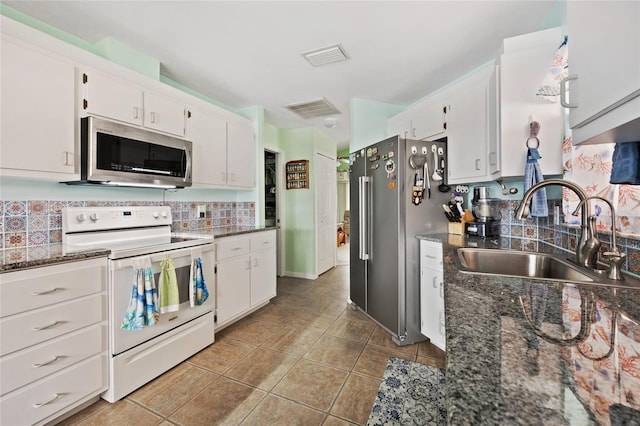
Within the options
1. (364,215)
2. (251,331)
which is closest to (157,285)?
(251,331)

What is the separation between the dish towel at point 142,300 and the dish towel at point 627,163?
237 cm

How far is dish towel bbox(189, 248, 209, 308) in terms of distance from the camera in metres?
2.00

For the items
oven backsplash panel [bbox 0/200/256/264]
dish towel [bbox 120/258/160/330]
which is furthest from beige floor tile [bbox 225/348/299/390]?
oven backsplash panel [bbox 0/200/256/264]

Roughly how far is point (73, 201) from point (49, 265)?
78cm

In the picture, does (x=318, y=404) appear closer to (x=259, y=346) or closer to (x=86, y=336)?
(x=259, y=346)

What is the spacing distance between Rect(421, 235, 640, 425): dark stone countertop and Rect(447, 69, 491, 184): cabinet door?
146cm

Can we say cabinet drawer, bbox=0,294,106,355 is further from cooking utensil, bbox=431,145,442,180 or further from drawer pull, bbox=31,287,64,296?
cooking utensil, bbox=431,145,442,180

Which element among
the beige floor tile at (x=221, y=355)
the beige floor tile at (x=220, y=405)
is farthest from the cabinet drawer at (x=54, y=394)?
the beige floor tile at (x=221, y=355)

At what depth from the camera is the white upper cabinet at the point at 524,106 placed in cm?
176

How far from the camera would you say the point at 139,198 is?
7.72 feet

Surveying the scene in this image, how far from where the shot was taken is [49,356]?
1379mm

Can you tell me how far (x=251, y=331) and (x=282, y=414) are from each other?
1103mm

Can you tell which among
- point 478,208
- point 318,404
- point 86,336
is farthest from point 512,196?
point 86,336

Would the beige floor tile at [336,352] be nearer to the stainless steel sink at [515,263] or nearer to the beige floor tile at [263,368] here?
the beige floor tile at [263,368]
